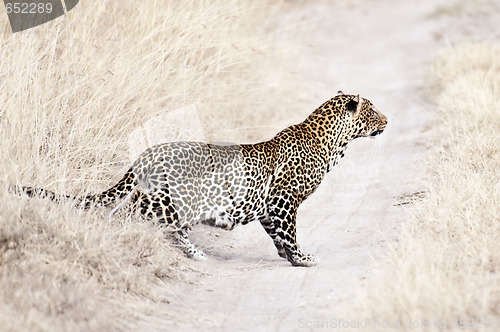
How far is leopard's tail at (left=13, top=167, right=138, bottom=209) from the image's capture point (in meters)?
4.25

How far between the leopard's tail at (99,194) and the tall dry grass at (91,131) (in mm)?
85

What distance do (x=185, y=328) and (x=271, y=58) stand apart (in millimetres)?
5744

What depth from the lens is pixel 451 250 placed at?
4.19 m

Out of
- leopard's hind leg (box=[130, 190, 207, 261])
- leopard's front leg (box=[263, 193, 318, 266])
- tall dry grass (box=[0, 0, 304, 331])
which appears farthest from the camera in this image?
leopard's front leg (box=[263, 193, 318, 266])

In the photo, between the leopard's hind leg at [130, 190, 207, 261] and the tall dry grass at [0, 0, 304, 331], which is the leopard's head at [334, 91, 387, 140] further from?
the leopard's hind leg at [130, 190, 207, 261]

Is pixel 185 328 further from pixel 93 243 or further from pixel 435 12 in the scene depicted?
pixel 435 12

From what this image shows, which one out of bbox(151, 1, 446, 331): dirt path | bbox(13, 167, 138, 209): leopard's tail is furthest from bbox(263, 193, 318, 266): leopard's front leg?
bbox(13, 167, 138, 209): leopard's tail

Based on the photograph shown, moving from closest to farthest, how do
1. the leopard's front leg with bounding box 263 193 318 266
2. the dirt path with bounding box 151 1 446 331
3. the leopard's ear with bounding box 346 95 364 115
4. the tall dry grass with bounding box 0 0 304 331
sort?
the tall dry grass with bounding box 0 0 304 331
the dirt path with bounding box 151 1 446 331
the leopard's front leg with bounding box 263 193 318 266
the leopard's ear with bounding box 346 95 364 115

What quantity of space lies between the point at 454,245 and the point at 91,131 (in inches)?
116

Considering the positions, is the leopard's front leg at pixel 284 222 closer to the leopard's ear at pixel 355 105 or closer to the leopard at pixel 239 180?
→ the leopard at pixel 239 180

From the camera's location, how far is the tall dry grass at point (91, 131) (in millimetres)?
3734

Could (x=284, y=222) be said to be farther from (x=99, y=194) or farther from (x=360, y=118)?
(x=99, y=194)

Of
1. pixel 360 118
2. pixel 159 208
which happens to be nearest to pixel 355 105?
pixel 360 118

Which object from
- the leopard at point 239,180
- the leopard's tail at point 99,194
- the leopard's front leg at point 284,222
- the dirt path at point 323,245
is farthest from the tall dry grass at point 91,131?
the leopard's front leg at point 284,222
